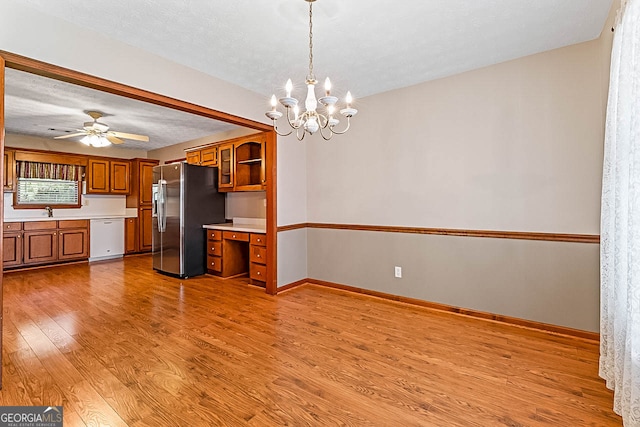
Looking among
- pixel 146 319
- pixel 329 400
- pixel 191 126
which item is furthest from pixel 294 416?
pixel 191 126

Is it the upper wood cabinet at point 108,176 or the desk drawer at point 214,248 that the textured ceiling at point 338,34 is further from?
the upper wood cabinet at point 108,176

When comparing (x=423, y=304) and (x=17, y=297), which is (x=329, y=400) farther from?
(x=17, y=297)

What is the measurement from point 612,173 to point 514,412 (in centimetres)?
150

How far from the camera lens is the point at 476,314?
124 inches

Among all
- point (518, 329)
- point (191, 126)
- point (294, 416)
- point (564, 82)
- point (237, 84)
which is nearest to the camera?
point (294, 416)

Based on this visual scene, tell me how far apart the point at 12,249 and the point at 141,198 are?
2324mm

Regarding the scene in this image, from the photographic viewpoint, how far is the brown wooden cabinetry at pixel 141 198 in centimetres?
696

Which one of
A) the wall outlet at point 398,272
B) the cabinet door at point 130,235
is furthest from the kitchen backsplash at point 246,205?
the cabinet door at point 130,235

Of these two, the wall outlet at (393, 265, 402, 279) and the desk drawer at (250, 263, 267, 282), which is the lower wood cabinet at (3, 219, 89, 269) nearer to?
the desk drawer at (250, 263, 267, 282)

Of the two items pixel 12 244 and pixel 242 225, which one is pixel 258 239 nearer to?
pixel 242 225

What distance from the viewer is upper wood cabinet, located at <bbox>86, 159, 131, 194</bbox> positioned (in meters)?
6.38

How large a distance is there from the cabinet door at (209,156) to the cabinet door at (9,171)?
328cm

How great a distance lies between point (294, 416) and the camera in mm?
1716

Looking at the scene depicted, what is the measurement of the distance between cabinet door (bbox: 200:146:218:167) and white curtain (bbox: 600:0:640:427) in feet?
16.5
